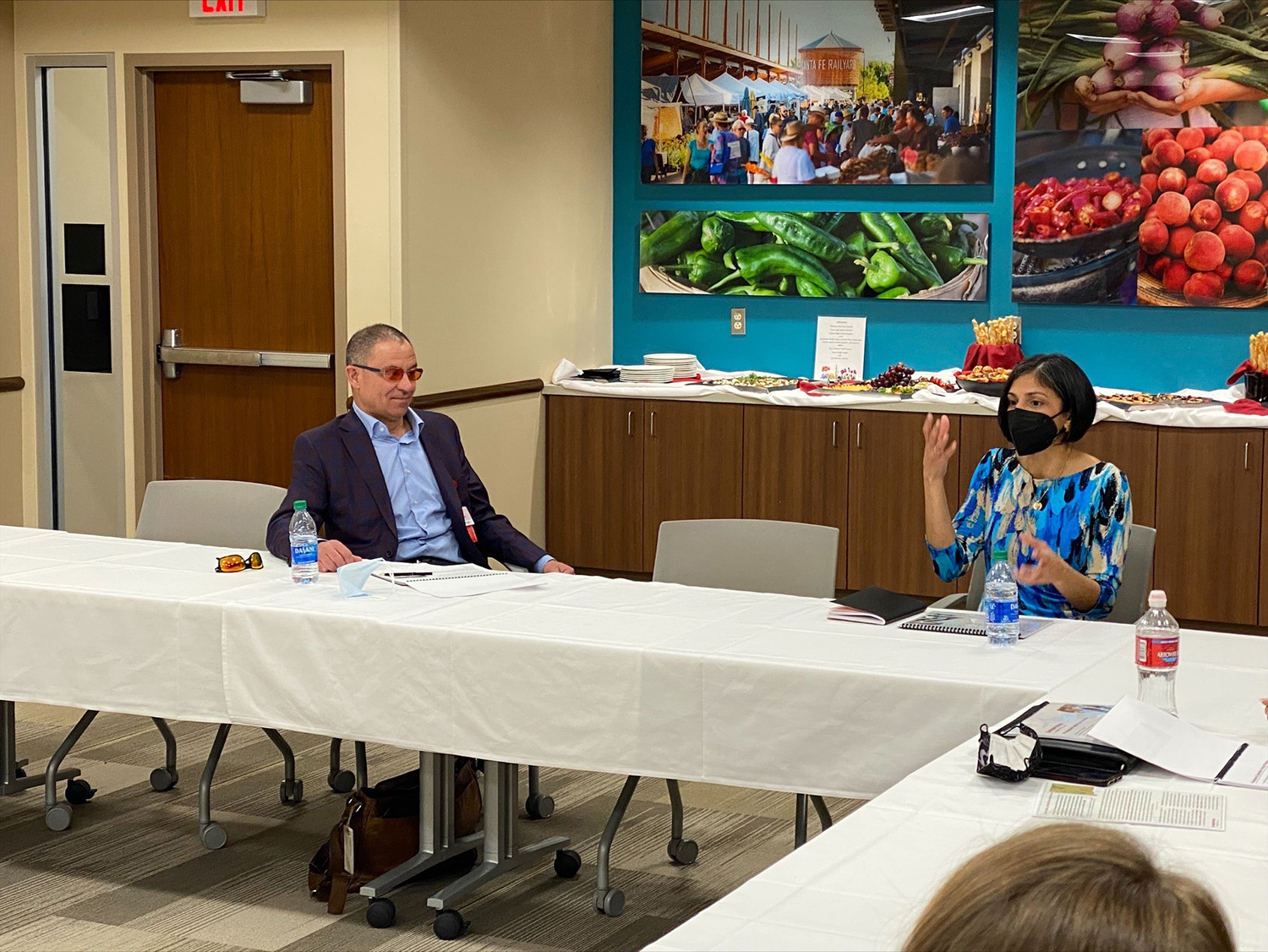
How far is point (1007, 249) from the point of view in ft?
23.9

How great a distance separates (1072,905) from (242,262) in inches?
247

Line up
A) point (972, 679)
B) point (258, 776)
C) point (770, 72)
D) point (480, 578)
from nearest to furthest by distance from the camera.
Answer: point (972, 679) < point (480, 578) < point (258, 776) < point (770, 72)

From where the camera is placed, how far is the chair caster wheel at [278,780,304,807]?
4.65 meters

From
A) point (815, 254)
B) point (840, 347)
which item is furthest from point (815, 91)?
point (840, 347)

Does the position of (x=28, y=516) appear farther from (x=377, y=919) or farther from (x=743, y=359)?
(x=377, y=919)

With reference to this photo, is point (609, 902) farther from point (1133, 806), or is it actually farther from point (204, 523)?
point (204, 523)

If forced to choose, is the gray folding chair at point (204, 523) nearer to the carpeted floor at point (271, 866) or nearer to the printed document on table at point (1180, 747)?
the carpeted floor at point (271, 866)

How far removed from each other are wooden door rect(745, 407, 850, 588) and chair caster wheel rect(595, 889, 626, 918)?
3.44 metres

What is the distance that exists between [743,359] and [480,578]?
3952mm

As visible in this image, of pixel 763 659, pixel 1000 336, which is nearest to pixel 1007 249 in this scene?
pixel 1000 336

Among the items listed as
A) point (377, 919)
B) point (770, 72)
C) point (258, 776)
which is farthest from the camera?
point (770, 72)

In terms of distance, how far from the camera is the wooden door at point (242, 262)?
6.64 meters

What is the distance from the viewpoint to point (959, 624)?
3623 millimetres

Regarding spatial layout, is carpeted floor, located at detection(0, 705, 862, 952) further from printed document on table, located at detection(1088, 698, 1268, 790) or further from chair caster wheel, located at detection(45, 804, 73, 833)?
printed document on table, located at detection(1088, 698, 1268, 790)
